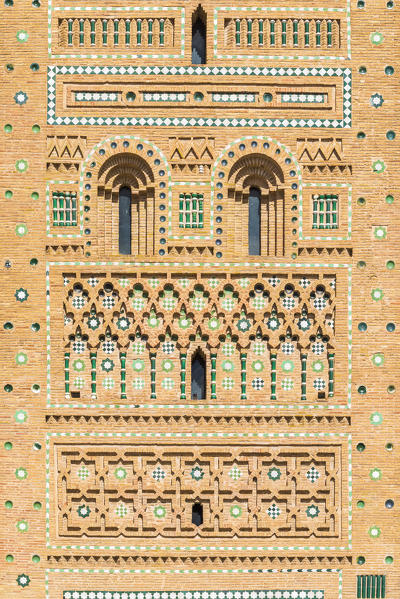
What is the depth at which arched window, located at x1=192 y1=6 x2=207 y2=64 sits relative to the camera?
795cm

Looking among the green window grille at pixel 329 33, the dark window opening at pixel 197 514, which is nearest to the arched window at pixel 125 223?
the green window grille at pixel 329 33

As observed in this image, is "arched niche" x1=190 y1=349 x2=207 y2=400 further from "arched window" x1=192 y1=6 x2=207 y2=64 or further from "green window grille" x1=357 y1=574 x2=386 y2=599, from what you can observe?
"arched window" x1=192 y1=6 x2=207 y2=64

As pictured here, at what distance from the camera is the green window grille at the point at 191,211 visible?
7.78m

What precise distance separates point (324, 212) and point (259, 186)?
716 mm

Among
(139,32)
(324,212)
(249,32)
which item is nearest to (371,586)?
(324,212)

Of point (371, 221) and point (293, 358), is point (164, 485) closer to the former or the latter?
point (293, 358)

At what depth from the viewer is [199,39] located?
801 cm

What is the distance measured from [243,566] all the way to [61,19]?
5.77 m

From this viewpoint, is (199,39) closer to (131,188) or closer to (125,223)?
(131,188)

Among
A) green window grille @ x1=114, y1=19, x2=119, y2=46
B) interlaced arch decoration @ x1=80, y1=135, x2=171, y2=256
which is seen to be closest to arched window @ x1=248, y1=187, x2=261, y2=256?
interlaced arch decoration @ x1=80, y1=135, x2=171, y2=256

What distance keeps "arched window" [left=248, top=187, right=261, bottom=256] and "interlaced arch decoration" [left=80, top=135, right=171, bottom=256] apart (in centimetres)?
→ 87

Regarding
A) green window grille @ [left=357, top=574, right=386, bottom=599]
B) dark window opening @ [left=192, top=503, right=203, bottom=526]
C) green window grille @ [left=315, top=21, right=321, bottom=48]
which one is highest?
green window grille @ [left=315, top=21, right=321, bottom=48]

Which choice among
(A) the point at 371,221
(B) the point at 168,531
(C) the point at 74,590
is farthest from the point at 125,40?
(C) the point at 74,590

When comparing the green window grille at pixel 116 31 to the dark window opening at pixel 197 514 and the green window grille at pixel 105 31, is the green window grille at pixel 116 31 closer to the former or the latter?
the green window grille at pixel 105 31
